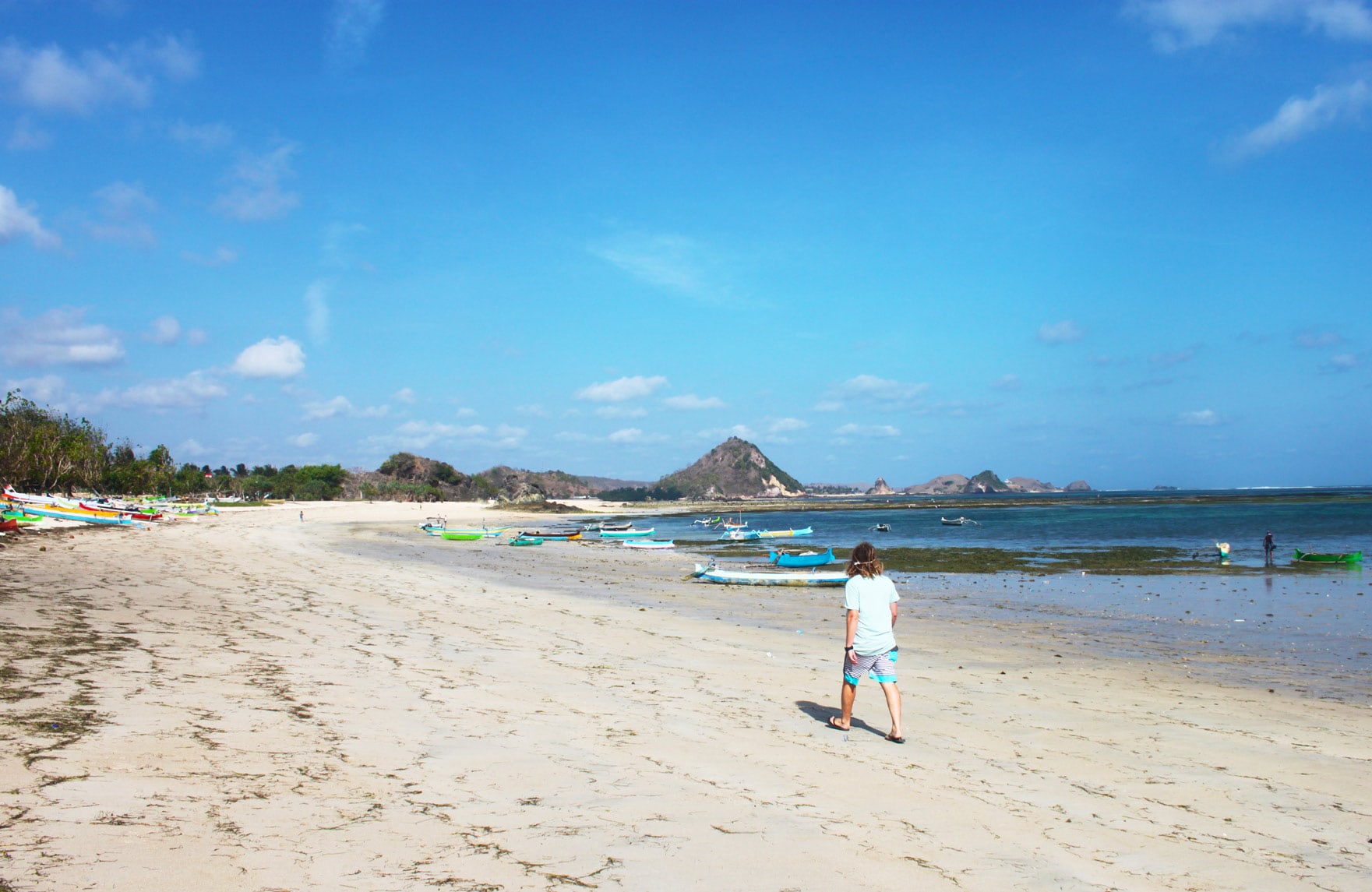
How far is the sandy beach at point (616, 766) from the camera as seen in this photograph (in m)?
4.63

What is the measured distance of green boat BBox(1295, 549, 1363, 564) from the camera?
1186 inches

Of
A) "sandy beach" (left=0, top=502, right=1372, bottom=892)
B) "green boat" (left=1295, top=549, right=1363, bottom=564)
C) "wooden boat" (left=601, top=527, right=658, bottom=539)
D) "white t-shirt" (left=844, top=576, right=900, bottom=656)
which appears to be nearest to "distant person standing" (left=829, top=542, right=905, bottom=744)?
"white t-shirt" (left=844, top=576, right=900, bottom=656)

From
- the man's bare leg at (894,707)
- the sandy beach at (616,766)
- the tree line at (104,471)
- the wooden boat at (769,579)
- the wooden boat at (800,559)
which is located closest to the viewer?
the sandy beach at (616,766)

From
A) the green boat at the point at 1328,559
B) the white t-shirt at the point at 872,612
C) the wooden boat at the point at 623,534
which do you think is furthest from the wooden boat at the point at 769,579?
the wooden boat at the point at 623,534

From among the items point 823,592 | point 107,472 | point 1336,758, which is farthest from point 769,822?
point 107,472

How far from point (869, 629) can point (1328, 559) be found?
32.7m

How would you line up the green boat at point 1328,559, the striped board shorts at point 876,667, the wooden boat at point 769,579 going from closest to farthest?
the striped board shorts at point 876,667 → the wooden boat at point 769,579 → the green boat at point 1328,559

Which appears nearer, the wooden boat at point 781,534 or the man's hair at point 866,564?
the man's hair at point 866,564

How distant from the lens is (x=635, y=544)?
48.5 m

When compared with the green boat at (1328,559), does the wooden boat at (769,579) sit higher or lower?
lower

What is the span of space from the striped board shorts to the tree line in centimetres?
6478

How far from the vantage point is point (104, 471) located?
85.0 metres

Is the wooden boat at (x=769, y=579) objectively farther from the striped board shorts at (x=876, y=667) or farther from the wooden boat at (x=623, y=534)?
the wooden boat at (x=623, y=534)

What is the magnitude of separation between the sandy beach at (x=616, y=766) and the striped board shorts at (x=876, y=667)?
648 millimetres
